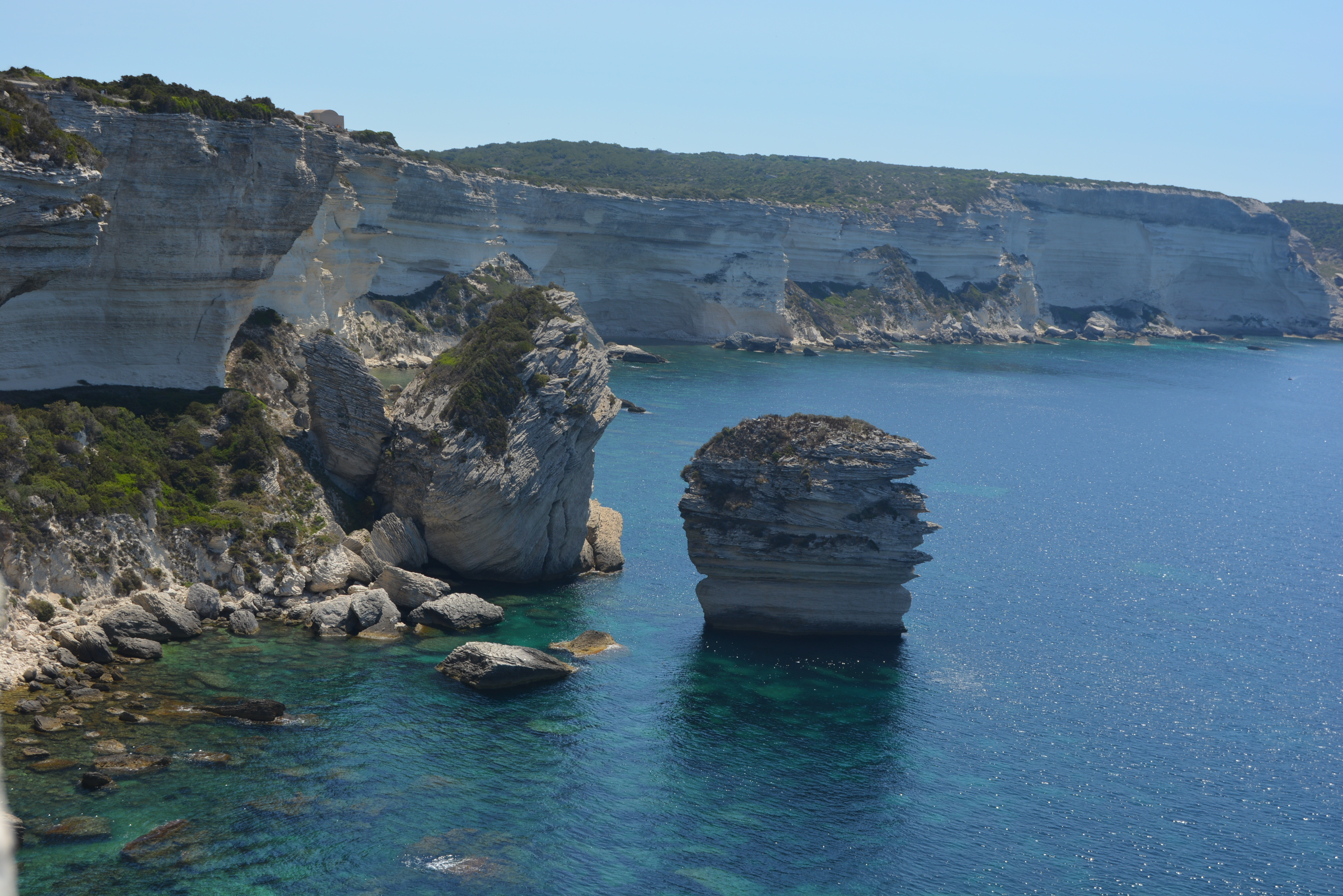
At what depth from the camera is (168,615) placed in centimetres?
3359

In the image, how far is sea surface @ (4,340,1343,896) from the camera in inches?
971

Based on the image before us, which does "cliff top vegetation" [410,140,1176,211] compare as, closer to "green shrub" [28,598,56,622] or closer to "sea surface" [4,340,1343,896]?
"sea surface" [4,340,1343,896]

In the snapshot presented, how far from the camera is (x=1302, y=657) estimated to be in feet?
141

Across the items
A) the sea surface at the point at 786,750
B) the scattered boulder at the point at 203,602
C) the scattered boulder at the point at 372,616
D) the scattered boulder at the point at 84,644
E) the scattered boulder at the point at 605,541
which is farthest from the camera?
the scattered boulder at the point at 605,541

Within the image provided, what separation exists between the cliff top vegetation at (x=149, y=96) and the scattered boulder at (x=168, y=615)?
58.4ft

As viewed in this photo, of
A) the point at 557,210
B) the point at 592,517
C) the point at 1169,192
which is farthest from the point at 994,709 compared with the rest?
the point at 1169,192

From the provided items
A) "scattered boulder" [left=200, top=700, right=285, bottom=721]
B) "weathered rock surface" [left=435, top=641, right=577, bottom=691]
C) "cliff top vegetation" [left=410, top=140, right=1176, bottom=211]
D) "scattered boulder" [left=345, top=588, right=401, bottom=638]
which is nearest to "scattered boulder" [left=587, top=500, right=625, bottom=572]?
"scattered boulder" [left=345, top=588, right=401, bottom=638]

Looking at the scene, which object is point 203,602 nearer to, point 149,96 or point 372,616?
point 372,616

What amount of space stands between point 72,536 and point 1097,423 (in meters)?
88.5

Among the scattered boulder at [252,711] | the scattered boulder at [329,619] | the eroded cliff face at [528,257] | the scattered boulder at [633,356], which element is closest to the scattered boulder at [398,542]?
the scattered boulder at [329,619]

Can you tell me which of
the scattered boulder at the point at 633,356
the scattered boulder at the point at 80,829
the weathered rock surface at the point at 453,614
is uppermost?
the scattered boulder at the point at 633,356

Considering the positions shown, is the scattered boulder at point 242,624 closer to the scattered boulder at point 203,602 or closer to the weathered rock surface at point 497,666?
the scattered boulder at point 203,602

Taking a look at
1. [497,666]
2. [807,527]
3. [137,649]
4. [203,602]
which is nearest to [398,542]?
[203,602]

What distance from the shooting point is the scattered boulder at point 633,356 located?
118m
